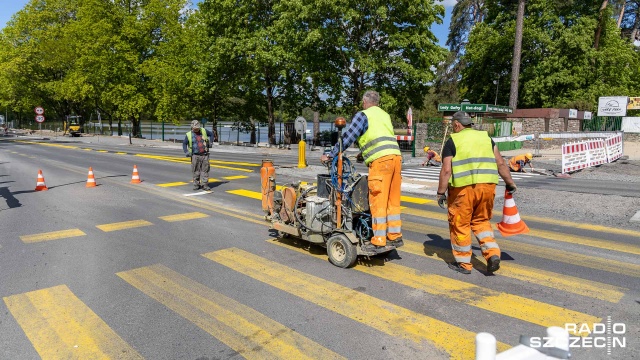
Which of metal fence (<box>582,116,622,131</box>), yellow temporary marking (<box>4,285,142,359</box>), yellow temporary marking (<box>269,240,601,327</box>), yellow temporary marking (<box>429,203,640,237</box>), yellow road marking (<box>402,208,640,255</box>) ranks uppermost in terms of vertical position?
metal fence (<box>582,116,622,131</box>)

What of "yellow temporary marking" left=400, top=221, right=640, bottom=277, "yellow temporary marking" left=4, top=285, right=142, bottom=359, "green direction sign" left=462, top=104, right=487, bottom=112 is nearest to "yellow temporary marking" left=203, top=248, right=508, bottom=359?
"yellow temporary marking" left=4, top=285, right=142, bottom=359

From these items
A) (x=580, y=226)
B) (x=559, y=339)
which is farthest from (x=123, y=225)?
(x=580, y=226)

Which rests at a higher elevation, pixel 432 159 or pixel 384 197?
pixel 384 197

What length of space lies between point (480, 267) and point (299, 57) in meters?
23.2

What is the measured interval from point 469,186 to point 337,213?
5.20 ft

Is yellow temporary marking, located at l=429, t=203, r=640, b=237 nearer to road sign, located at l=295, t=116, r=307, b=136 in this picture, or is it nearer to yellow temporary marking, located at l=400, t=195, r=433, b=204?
yellow temporary marking, located at l=400, t=195, r=433, b=204

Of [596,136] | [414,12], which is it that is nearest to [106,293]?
[414,12]

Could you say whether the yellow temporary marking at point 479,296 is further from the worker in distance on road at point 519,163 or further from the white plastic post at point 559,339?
the worker in distance on road at point 519,163

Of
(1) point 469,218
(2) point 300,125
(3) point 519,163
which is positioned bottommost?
(1) point 469,218

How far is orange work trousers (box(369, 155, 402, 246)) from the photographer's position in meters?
4.93

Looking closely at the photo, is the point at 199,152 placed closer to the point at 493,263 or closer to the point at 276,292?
the point at 276,292

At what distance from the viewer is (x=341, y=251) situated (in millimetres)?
5266

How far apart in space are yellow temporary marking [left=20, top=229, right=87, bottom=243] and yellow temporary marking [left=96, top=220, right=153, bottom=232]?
1.22ft

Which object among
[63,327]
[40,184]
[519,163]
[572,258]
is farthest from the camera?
[519,163]
